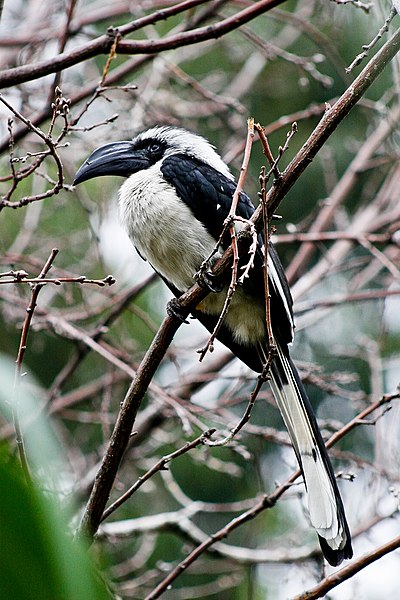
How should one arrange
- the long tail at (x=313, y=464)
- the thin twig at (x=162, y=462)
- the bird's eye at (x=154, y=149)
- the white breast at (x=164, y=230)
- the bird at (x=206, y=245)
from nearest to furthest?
the thin twig at (x=162, y=462)
the long tail at (x=313, y=464)
the bird at (x=206, y=245)
the white breast at (x=164, y=230)
the bird's eye at (x=154, y=149)

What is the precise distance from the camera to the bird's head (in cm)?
244

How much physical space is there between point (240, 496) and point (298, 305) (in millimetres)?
1535

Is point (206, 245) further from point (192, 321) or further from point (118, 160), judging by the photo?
point (192, 321)

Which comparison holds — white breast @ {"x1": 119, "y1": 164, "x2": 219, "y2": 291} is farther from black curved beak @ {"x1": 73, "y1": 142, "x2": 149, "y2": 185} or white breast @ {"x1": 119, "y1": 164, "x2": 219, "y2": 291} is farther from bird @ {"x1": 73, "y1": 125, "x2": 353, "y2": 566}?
black curved beak @ {"x1": 73, "y1": 142, "x2": 149, "y2": 185}

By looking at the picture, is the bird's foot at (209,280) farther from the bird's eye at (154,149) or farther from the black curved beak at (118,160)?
the bird's eye at (154,149)

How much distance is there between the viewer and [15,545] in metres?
0.60

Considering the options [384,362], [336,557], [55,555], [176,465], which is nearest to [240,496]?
[176,465]

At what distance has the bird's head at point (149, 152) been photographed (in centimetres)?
244

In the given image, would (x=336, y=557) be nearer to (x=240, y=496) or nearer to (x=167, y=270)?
(x=167, y=270)

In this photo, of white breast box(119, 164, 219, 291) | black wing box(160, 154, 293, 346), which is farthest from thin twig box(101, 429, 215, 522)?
white breast box(119, 164, 219, 291)

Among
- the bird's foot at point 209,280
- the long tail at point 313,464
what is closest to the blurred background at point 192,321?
the long tail at point 313,464

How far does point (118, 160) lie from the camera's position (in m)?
2.49

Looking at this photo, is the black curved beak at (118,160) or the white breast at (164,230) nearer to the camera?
the white breast at (164,230)

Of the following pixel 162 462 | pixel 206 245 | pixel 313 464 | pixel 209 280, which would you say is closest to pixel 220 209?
pixel 206 245
